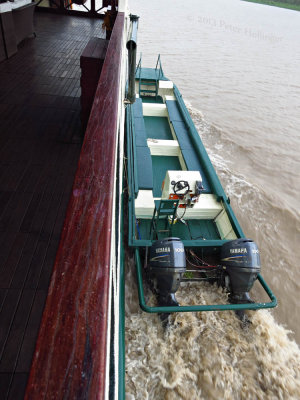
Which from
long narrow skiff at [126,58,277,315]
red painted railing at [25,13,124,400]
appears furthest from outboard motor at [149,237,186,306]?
red painted railing at [25,13,124,400]

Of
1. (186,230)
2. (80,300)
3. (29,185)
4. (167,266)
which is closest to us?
(80,300)

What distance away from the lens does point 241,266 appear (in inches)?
146

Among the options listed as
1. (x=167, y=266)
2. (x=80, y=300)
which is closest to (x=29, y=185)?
(x=167, y=266)

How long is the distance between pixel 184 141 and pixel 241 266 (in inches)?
147

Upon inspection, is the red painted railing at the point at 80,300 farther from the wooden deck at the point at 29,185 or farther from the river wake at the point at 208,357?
the river wake at the point at 208,357

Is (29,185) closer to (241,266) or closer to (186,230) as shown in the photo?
(186,230)

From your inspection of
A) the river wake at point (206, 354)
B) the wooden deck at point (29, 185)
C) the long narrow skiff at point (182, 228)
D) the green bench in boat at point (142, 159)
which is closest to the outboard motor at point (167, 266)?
the long narrow skiff at point (182, 228)

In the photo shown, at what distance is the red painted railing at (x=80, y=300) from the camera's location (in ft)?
A: 1.67

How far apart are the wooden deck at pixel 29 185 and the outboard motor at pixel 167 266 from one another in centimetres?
151

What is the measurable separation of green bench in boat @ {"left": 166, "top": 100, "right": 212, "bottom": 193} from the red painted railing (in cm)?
428

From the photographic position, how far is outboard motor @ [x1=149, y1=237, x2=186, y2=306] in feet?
11.6

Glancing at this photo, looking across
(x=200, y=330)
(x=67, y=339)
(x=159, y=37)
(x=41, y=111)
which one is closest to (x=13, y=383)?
(x=67, y=339)

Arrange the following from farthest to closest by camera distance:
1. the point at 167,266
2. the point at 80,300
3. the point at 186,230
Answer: the point at 186,230 < the point at 167,266 < the point at 80,300

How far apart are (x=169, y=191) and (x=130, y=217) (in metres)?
0.79
